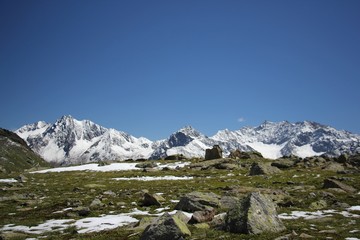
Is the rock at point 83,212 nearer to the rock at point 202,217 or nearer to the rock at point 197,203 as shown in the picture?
the rock at point 197,203

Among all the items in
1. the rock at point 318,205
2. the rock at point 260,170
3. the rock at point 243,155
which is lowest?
the rock at point 318,205

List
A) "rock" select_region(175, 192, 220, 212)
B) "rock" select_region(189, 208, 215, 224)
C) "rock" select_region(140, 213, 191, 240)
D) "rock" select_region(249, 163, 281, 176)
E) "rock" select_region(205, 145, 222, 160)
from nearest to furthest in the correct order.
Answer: "rock" select_region(140, 213, 191, 240) < "rock" select_region(189, 208, 215, 224) < "rock" select_region(175, 192, 220, 212) < "rock" select_region(249, 163, 281, 176) < "rock" select_region(205, 145, 222, 160)

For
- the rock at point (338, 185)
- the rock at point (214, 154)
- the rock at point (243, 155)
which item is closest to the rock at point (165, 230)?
the rock at point (338, 185)

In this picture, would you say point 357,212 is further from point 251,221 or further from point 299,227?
point 251,221

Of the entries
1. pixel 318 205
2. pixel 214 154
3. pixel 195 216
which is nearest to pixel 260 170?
pixel 318 205

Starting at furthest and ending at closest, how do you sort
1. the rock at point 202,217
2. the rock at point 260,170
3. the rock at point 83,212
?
the rock at point 260,170
the rock at point 83,212
the rock at point 202,217

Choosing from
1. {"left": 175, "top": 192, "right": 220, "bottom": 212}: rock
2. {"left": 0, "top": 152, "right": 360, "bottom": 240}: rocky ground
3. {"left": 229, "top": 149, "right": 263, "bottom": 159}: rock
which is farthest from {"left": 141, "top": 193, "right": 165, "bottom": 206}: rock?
{"left": 229, "top": 149, "right": 263, "bottom": 159}: rock

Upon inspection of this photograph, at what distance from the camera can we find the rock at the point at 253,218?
19305mm

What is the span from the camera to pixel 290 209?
Result: 2917cm

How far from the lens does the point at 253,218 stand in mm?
19594

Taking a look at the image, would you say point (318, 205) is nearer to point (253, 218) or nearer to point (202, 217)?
point (202, 217)

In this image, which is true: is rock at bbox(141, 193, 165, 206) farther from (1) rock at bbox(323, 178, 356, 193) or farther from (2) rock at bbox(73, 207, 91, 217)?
(1) rock at bbox(323, 178, 356, 193)

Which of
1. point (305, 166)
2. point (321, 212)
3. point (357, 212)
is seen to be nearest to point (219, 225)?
point (321, 212)

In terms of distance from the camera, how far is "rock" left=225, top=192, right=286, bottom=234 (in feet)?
63.3
